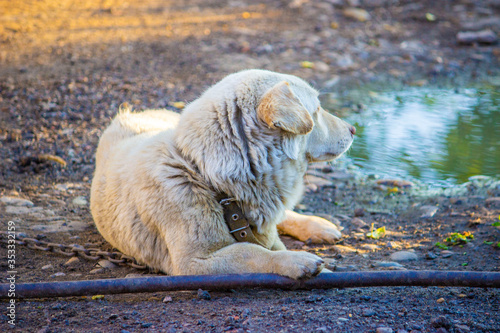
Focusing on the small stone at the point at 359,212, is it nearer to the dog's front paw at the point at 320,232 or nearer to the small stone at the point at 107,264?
the dog's front paw at the point at 320,232

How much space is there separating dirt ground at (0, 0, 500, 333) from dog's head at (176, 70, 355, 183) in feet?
2.92

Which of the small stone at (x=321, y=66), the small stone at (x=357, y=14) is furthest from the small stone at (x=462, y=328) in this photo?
the small stone at (x=357, y=14)

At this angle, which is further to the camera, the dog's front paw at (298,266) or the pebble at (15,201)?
the pebble at (15,201)

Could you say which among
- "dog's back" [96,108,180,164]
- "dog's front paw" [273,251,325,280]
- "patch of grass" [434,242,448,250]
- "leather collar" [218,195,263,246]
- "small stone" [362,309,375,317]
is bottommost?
"patch of grass" [434,242,448,250]

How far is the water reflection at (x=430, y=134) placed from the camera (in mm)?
6156

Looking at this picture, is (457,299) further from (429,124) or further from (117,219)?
(429,124)

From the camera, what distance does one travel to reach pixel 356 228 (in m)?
4.67

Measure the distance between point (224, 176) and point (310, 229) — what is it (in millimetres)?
1417

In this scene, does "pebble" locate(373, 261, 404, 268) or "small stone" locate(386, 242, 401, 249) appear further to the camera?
"small stone" locate(386, 242, 401, 249)

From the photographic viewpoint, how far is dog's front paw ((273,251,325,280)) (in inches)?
118

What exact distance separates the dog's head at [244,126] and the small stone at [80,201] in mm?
1999

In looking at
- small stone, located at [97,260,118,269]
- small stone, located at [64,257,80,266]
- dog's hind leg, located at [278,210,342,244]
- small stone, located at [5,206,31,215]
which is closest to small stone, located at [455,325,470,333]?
dog's hind leg, located at [278,210,342,244]

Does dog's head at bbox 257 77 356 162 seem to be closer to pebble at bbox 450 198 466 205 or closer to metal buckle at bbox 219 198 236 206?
metal buckle at bbox 219 198 236 206

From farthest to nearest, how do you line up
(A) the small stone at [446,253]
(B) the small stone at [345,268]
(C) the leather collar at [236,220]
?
(A) the small stone at [446,253] < (B) the small stone at [345,268] < (C) the leather collar at [236,220]
